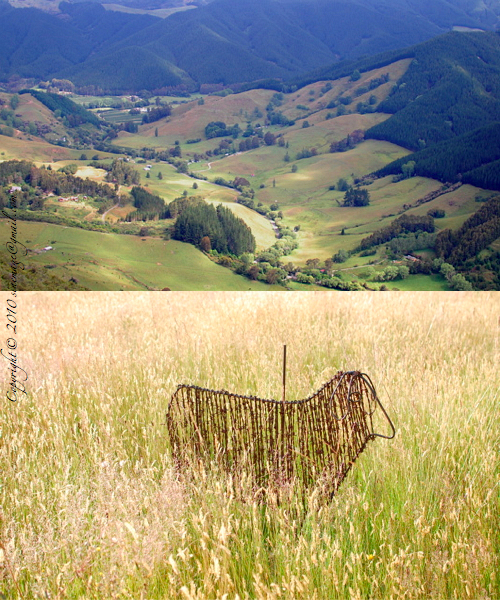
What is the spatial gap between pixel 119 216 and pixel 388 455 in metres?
10.6

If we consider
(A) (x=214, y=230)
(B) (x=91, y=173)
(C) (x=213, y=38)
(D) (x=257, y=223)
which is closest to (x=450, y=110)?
(D) (x=257, y=223)

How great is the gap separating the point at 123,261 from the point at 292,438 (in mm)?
9456

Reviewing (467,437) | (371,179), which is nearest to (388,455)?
(467,437)

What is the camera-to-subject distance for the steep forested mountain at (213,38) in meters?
17.3

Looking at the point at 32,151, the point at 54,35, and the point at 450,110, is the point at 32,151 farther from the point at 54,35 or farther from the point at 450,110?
the point at 450,110

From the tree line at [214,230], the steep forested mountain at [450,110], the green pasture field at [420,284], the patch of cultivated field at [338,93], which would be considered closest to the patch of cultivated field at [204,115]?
the patch of cultivated field at [338,93]

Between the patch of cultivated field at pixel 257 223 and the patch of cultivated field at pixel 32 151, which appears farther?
the patch of cultivated field at pixel 32 151

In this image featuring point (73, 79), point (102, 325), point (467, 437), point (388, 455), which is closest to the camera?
point (388, 455)

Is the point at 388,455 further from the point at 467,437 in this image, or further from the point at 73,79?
the point at 73,79

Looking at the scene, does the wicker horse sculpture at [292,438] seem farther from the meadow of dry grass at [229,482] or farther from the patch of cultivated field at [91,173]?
the patch of cultivated field at [91,173]

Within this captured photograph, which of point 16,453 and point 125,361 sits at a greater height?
point 125,361

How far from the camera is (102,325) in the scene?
7273 millimetres

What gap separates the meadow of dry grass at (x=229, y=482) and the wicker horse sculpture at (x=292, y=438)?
0.63 feet

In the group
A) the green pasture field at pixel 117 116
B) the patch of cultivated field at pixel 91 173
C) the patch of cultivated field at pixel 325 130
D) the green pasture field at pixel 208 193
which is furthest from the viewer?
the green pasture field at pixel 117 116
